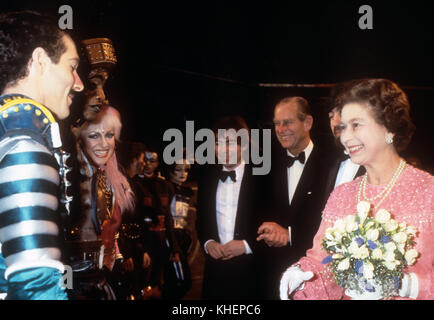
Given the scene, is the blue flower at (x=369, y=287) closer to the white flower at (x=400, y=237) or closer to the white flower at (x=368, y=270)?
the white flower at (x=368, y=270)

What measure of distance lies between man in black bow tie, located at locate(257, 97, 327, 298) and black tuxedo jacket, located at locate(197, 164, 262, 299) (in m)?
0.10

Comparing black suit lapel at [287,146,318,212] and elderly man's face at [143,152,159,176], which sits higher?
elderly man's face at [143,152,159,176]

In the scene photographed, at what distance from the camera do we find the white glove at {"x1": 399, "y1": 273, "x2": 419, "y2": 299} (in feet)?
6.18

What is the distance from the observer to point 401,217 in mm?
1980

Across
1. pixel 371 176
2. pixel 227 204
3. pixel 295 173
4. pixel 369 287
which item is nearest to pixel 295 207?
pixel 295 173

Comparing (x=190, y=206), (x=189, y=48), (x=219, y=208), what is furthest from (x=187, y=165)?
(x=219, y=208)

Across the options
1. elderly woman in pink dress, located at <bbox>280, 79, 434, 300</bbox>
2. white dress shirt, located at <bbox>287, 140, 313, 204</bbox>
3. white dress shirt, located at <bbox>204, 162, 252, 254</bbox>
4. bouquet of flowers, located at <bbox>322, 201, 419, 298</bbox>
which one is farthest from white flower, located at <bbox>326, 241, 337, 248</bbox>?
white dress shirt, located at <bbox>204, 162, 252, 254</bbox>

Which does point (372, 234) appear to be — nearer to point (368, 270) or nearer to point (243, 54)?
point (368, 270)

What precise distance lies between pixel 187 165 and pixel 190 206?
0.54m

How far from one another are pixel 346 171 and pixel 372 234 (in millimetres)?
784

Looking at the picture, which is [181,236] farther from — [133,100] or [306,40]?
[306,40]

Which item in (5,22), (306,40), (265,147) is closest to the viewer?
(5,22)

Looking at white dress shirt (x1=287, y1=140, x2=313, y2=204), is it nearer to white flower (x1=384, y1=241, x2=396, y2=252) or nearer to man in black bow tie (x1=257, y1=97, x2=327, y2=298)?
man in black bow tie (x1=257, y1=97, x2=327, y2=298)
